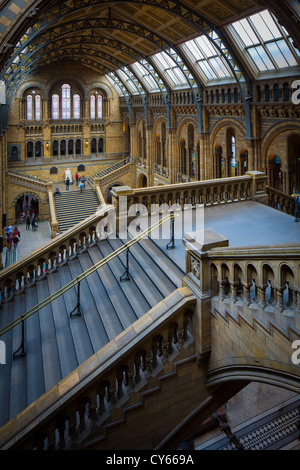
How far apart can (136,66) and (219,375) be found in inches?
1120

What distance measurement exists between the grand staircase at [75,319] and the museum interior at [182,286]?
0.03m

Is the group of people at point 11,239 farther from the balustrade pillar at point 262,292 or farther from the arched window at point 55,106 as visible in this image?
the balustrade pillar at point 262,292

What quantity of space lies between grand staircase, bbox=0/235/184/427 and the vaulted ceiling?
529 cm

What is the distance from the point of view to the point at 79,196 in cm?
3384

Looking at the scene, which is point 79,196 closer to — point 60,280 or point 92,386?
point 60,280

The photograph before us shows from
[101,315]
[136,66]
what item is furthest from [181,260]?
[136,66]

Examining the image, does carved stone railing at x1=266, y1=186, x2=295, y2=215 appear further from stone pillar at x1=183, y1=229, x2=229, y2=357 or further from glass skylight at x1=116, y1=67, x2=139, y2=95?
glass skylight at x1=116, y1=67, x2=139, y2=95

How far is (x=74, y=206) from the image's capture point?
32.2m

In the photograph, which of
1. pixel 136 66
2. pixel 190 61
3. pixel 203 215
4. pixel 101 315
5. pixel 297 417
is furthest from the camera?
pixel 136 66

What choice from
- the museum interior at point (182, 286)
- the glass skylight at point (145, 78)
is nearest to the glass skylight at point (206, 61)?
the museum interior at point (182, 286)

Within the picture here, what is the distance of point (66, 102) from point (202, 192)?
31416 millimetres

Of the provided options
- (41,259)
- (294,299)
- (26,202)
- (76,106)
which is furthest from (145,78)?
(294,299)

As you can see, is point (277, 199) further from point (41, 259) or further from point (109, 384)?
point (109, 384)

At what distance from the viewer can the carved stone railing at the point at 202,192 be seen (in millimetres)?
9438
